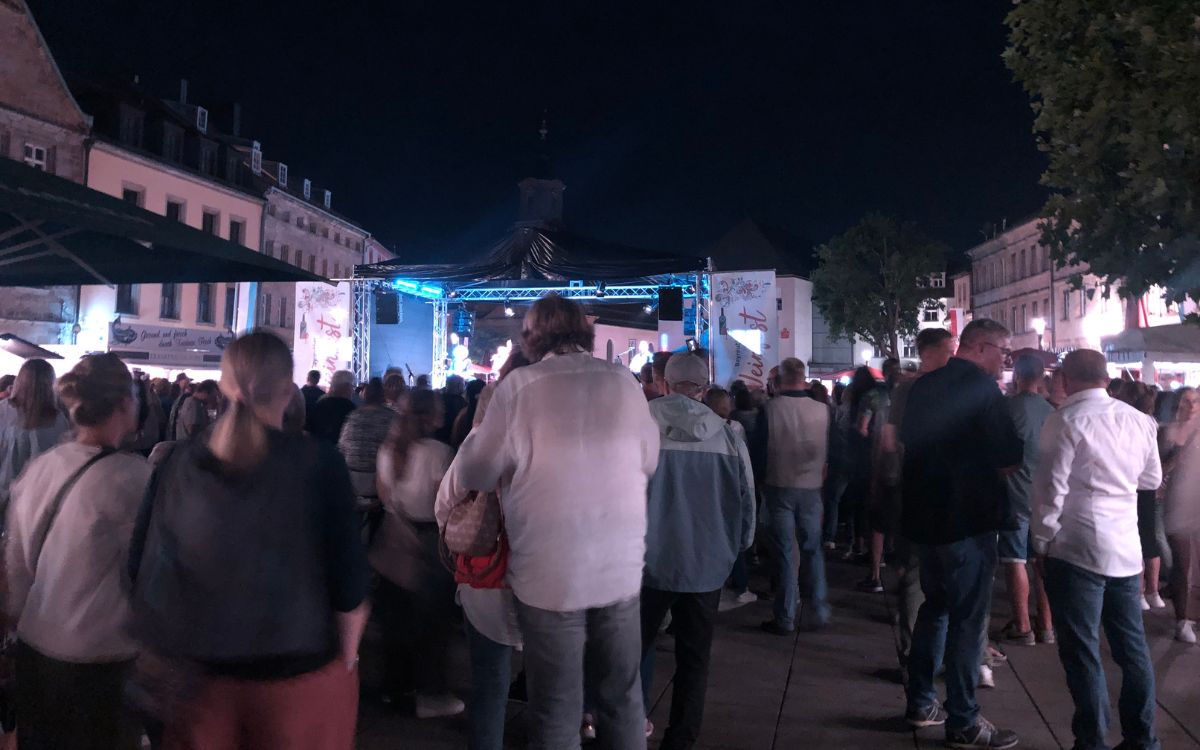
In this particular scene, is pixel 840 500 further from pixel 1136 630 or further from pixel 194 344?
pixel 194 344

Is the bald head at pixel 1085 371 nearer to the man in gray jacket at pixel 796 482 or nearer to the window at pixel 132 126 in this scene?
the man in gray jacket at pixel 796 482

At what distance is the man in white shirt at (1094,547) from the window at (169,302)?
3429 centimetres

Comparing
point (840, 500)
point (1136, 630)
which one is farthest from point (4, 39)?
point (1136, 630)

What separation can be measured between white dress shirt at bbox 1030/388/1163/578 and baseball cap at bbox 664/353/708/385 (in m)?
1.73

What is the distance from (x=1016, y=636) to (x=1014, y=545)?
0.80 metres

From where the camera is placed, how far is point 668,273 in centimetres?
1752

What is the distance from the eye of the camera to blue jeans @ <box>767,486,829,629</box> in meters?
6.88

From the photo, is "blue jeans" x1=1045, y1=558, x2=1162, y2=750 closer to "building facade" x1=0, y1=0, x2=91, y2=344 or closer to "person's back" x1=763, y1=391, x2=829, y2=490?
"person's back" x1=763, y1=391, x2=829, y2=490

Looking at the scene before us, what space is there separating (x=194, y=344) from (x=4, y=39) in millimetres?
9733

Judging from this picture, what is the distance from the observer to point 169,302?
3369cm

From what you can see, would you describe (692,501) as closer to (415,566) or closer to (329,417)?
(415,566)

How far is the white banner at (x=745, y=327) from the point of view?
56.5 feet

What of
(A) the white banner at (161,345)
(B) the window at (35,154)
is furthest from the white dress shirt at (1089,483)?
(B) the window at (35,154)

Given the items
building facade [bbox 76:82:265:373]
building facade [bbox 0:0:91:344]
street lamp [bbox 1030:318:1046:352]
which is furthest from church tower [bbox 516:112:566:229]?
street lamp [bbox 1030:318:1046:352]
